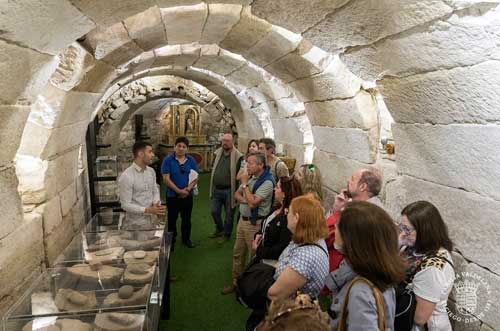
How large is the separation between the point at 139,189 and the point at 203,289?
4.45ft

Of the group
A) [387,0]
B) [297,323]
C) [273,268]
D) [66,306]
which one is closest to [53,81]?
[66,306]

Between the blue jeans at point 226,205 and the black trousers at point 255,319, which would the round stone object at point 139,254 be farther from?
the blue jeans at point 226,205

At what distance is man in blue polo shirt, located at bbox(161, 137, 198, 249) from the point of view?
16.2 feet

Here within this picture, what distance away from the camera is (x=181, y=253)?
17.3 feet

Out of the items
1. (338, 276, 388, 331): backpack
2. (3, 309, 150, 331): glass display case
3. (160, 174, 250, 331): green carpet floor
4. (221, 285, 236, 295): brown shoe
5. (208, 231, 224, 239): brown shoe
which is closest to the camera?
(338, 276, 388, 331): backpack

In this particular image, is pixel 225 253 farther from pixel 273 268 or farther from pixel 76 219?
pixel 273 268

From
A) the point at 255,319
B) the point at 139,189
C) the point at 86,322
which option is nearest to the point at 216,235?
the point at 139,189

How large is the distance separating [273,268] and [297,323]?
1.28 m

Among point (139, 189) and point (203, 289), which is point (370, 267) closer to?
point (139, 189)

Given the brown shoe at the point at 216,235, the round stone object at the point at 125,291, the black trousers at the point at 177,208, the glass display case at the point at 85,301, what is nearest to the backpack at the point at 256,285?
the glass display case at the point at 85,301
